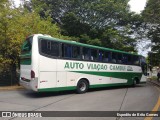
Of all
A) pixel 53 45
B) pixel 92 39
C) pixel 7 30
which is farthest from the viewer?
pixel 92 39

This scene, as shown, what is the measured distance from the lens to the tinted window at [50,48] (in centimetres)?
1238

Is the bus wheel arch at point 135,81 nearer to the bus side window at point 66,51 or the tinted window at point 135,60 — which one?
the tinted window at point 135,60

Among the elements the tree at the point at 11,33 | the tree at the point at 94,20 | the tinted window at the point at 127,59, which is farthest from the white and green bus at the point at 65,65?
the tree at the point at 94,20

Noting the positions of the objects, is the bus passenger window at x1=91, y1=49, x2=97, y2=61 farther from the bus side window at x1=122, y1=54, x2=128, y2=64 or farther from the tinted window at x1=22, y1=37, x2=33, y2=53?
the tinted window at x1=22, y1=37, x2=33, y2=53

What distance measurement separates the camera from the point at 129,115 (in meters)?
8.25

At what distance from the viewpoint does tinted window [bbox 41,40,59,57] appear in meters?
12.4

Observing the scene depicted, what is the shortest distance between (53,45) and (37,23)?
7.05 meters

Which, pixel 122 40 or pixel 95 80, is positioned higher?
Result: pixel 122 40

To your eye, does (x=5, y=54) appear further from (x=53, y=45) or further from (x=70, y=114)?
(x=70, y=114)

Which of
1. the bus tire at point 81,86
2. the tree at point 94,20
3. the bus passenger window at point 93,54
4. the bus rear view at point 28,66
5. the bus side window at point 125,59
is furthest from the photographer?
the tree at point 94,20

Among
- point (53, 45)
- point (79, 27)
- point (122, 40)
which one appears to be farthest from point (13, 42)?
point (122, 40)

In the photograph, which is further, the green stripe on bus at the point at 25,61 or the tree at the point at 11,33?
the tree at the point at 11,33

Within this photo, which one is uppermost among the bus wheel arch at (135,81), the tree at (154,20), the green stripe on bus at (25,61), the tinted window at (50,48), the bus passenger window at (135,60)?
the tree at (154,20)

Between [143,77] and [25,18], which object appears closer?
[25,18]
